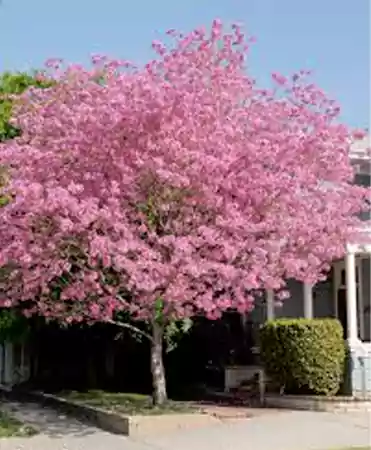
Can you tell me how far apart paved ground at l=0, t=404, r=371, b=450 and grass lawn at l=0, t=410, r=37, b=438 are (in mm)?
242

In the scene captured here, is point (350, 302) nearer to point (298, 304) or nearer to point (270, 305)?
point (270, 305)

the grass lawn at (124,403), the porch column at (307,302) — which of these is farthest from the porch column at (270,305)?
the grass lawn at (124,403)

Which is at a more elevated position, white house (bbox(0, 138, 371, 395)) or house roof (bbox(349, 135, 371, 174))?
house roof (bbox(349, 135, 371, 174))

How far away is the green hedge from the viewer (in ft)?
52.3

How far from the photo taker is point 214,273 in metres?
13.1

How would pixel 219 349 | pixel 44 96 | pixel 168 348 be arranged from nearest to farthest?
pixel 44 96, pixel 168 348, pixel 219 349

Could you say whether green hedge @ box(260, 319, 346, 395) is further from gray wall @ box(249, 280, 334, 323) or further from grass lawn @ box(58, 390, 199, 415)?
gray wall @ box(249, 280, 334, 323)

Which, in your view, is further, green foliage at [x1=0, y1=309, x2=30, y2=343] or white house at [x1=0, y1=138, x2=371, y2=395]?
green foliage at [x1=0, y1=309, x2=30, y2=343]

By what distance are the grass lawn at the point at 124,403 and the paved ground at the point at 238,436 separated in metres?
0.85

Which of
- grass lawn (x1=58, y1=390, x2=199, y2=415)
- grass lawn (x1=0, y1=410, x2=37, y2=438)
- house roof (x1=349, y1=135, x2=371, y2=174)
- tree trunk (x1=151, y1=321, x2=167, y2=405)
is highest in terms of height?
house roof (x1=349, y1=135, x2=371, y2=174)

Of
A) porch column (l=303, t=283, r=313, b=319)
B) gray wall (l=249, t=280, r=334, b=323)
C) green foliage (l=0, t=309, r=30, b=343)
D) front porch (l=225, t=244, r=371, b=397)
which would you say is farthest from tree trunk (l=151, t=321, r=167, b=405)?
gray wall (l=249, t=280, r=334, b=323)

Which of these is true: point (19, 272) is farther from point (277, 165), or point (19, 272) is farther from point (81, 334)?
point (81, 334)

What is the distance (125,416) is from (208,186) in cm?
400

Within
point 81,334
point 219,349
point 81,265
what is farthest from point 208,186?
point 81,334
